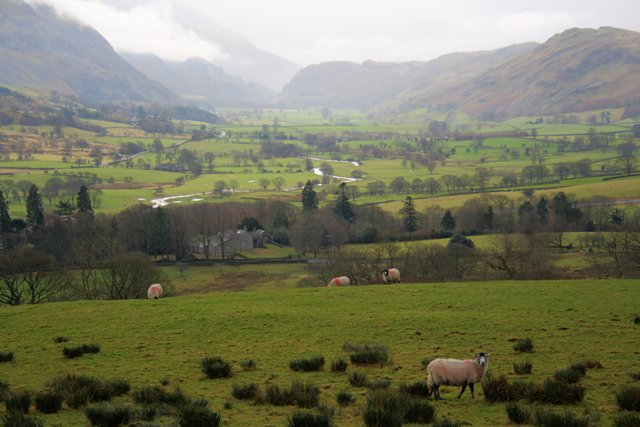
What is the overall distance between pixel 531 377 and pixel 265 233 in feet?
241

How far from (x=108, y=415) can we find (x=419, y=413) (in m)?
7.36

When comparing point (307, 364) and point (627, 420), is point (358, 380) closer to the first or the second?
point (307, 364)

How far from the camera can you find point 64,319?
27797 mm

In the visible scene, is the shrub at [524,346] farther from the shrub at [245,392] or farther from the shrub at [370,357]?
the shrub at [245,392]

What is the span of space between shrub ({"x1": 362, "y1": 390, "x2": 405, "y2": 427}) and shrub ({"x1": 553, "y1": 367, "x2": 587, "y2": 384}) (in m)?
5.33

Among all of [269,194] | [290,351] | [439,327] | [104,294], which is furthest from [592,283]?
[269,194]

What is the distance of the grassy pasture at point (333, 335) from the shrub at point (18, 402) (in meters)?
1.06

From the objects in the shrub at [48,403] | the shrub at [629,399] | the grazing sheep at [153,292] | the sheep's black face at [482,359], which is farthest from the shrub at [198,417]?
the grazing sheep at [153,292]

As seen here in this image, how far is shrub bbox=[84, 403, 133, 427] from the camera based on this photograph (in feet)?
42.5

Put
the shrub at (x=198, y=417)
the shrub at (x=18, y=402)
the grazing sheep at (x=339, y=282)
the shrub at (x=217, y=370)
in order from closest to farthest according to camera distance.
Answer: the shrub at (x=198, y=417), the shrub at (x=18, y=402), the shrub at (x=217, y=370), the grazing sheep at (x=339, y=282)

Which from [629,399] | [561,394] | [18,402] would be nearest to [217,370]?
[18,402]

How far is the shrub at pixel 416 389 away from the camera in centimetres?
1560

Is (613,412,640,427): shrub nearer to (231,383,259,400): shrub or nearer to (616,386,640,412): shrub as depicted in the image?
(616,386,640,412): shrub

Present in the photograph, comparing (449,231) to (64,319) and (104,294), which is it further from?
(64,319)
